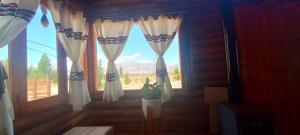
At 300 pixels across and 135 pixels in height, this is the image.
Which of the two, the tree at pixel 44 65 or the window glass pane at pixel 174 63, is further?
the window glass pane at pixel 174 63

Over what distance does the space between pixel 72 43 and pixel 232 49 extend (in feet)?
7.03

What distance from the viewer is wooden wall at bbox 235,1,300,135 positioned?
2.97 meters

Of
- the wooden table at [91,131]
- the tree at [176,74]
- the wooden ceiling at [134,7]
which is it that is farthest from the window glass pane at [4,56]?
the tree at [176,74]

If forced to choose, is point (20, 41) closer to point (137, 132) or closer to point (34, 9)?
point (34, 9)

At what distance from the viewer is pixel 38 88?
2418 mm

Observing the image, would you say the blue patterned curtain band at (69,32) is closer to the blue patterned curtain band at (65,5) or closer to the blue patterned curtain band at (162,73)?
the blue patterned curtain band at (65,5)

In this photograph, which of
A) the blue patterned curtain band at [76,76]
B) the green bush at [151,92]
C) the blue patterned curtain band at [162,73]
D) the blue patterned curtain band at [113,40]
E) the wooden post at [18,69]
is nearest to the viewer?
the wooden post at [18,69]

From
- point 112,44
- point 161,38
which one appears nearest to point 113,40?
point 112,44

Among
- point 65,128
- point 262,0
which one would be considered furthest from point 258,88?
point 65,128

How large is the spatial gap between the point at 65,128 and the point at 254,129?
225 cm

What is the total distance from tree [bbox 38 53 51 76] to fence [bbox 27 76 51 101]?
0.07 m

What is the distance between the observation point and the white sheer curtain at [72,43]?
8.56 feet

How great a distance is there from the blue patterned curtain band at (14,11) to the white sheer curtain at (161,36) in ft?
5.73

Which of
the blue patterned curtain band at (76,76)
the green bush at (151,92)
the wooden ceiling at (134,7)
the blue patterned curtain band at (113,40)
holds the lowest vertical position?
the green bush at (151,92)
